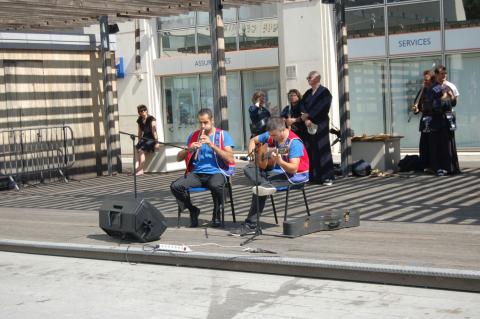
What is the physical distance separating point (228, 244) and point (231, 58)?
1498cm

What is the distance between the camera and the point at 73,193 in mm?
15438

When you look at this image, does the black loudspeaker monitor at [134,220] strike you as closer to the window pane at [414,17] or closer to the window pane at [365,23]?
the window pane at [414,17]

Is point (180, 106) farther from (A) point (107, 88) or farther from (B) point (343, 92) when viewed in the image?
(B) point (343, 92)

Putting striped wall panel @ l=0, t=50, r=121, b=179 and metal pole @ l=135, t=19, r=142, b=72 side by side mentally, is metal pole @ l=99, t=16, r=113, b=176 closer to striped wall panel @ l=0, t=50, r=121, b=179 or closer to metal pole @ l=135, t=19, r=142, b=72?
striped wall panel @ l=0, t=50, r=121, b=179

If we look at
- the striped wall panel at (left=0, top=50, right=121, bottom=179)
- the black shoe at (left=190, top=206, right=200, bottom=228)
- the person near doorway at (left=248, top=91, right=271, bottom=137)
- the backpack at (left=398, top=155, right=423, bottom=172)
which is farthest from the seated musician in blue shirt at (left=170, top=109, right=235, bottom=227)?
the striped wall panel at (left=0, top=50, right=121, bottom=179)

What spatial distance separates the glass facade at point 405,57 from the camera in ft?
64.2

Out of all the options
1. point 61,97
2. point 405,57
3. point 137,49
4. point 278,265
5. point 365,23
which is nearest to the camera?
point 278,265

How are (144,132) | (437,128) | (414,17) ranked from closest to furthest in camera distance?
(437,128), (144,132), (414,17)

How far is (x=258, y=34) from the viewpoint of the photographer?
2311 centimetres

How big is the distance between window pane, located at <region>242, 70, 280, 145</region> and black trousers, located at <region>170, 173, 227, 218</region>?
12.6 meters

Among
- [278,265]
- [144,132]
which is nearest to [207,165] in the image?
[278,265]

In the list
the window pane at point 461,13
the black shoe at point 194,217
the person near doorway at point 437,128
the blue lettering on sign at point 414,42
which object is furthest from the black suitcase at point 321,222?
the blue lettering on sign at point 414,42

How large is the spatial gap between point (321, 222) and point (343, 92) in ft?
21.7

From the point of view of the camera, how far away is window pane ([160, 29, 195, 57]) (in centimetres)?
2502
